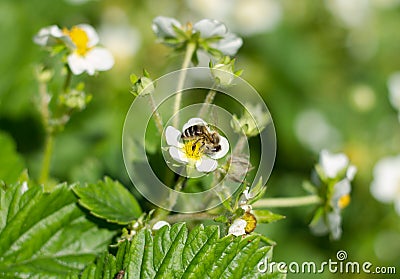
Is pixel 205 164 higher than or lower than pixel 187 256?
higher

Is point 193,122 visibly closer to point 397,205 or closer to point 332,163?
point 332,163

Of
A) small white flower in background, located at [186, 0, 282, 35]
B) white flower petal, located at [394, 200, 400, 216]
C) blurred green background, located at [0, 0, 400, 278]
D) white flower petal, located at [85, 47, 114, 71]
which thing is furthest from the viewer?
small white flower in background, located at [186, 0, 282, 35]

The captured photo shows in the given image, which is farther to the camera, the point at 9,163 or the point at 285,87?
the point at 285,87

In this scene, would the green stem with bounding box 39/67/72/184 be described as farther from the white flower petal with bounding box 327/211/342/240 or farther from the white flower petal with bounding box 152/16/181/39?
the white flower petal with bounding box 327/211/342/240

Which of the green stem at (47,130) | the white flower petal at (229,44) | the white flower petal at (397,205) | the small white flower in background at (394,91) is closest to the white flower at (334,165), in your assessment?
the white flower petal at (229,44)

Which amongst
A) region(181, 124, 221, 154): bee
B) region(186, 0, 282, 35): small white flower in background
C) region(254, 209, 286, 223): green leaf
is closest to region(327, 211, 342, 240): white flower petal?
region(254, 209, 286, 223): green leaf

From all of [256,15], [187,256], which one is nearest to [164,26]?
[187,256]

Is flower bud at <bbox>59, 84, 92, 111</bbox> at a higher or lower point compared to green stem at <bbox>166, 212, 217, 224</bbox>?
higher
